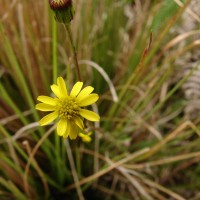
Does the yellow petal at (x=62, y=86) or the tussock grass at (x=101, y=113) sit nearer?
the yellow petal at (x=62, y=86)

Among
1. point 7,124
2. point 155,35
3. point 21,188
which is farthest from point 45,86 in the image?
point 155,35

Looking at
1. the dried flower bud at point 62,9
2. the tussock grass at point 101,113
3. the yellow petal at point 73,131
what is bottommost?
the yellow petal at point 73,131

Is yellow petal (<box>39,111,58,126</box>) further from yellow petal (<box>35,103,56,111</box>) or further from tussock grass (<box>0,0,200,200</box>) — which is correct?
tussock grass (<box>0,0,200,200</box>)

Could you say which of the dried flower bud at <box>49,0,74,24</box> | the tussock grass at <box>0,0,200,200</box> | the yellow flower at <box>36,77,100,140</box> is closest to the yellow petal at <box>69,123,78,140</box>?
the yellow flower at <box>36,77,100,140</box>

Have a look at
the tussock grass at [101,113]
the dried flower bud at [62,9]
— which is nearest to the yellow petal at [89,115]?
the dried flower bud at [62,9]

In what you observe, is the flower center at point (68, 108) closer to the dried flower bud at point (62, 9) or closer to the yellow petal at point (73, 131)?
the yellow petal at point (73, 131)

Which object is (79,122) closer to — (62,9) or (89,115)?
(89,115)

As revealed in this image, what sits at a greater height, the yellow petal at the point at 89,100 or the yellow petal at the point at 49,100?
the yellow petal at the point at 49,100
